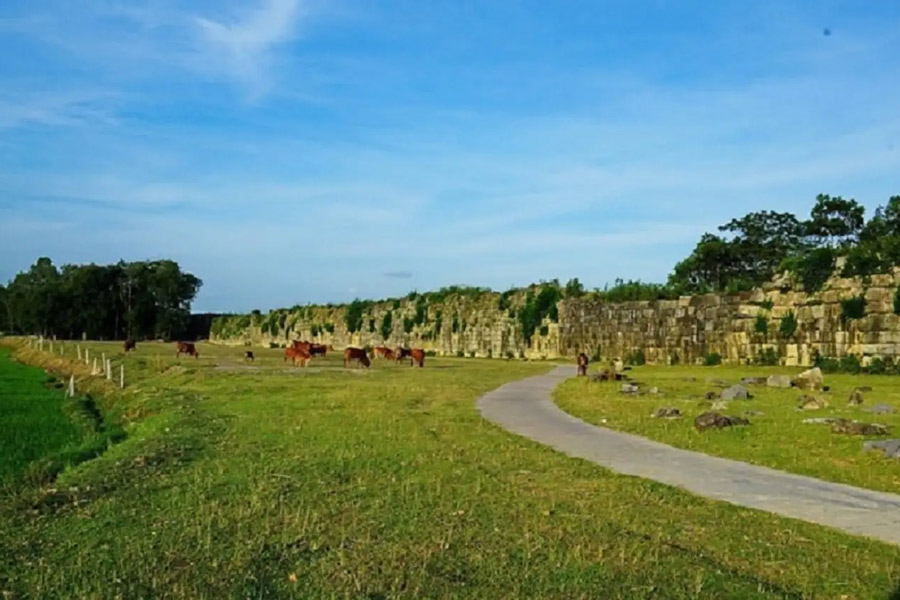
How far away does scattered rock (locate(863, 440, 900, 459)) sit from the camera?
10578 mm

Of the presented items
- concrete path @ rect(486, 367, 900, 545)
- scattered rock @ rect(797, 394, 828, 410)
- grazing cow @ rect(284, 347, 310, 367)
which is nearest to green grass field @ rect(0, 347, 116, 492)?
concrete path @ rect(486, 367, 900, 545)

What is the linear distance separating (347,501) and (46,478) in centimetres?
511

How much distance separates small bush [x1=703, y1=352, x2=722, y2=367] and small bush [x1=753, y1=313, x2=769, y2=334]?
1.90 m

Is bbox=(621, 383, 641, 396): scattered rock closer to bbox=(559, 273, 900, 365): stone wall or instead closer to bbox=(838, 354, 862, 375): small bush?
bbox=(838, 354, 862, 375): small bush

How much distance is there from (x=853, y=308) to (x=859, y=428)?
13690 mm

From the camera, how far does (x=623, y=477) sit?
984cm

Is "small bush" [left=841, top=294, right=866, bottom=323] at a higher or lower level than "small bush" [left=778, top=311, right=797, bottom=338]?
higher

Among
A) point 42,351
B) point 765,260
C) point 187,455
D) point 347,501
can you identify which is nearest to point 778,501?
point 347,501

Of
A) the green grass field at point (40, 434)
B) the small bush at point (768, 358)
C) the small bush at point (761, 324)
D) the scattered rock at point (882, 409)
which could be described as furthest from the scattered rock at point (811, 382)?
the green grass field at point (40, 434)

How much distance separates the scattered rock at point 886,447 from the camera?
416 inches

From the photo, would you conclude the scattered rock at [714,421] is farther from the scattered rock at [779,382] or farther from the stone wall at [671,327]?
the stone wall at [671,327]

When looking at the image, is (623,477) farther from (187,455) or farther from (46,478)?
(46,478)

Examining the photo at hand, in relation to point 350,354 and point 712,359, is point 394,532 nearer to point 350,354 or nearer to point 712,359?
point 712,359

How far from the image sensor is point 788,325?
88.5 feet
